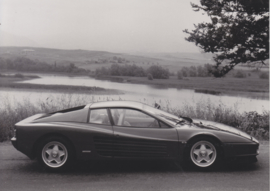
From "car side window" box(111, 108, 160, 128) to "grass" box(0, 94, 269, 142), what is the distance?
15.0ft

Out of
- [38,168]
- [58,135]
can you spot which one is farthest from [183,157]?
[38,168]

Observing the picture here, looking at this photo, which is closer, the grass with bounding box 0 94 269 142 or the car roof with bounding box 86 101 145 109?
the car roof with bounding box 86 101 145 109

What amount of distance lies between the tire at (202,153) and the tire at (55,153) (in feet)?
6.85

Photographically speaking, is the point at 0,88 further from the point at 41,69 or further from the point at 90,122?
the point at 90,122

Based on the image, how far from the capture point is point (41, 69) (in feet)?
39.2

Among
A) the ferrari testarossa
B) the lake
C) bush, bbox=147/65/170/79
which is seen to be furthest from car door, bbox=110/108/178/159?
bush, bbox=147/65/170/79

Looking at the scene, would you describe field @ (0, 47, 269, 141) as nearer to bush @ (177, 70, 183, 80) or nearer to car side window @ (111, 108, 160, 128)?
bush @ (177, 70, 183, 80)

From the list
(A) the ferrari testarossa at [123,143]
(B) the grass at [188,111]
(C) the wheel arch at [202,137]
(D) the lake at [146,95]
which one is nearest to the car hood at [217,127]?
(A) the ferrari testarossa at [123,143]

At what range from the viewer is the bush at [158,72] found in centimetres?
1248

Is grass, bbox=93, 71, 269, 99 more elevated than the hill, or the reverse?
the hill

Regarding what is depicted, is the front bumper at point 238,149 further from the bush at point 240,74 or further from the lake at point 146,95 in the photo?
the bush at point 240,74

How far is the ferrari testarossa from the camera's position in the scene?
5.93 metres

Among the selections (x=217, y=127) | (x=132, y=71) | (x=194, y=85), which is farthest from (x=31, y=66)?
(x=217, y=127)

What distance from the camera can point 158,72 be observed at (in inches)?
494
